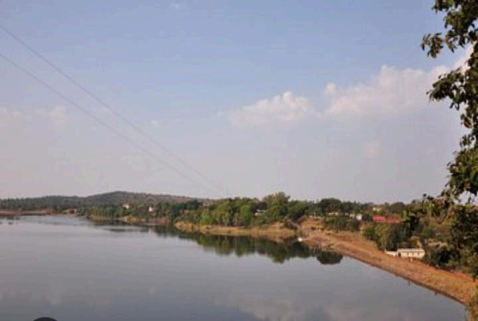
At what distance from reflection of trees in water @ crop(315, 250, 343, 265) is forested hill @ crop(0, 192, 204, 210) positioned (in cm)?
6010

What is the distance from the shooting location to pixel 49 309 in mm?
15812

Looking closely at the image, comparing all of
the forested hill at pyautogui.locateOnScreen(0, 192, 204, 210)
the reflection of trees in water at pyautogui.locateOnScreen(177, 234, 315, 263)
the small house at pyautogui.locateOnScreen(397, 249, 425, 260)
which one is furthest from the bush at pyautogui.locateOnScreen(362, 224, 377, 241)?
the forested hill at pyautogui.locateOnScreen(0, 192, 204, 210)

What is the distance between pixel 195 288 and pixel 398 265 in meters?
12.2

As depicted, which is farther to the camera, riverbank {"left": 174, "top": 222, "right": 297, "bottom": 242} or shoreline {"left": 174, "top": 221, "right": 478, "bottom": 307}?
riverbank {"left": 174, "top": 222, "right": 297, "bottom": 242}

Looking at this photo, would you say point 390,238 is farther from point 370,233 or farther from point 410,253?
point 370,233

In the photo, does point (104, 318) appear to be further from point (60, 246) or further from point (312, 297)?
point (60, 246)

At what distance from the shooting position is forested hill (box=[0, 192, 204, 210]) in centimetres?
10655

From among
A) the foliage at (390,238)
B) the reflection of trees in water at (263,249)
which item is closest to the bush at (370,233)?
the foliage at (390,238)

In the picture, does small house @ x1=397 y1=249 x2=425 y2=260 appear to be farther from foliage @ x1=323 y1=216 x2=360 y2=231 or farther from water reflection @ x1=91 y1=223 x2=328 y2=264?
foliage @ x1=323 y1=216 x2=360 y2=231

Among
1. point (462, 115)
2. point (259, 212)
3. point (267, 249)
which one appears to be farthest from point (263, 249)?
point (462, 115)

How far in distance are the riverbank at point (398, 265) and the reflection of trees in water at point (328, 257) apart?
0.84m

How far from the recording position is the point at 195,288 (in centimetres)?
2027

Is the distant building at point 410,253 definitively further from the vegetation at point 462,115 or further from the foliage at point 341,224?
the vegetation at point 462,115

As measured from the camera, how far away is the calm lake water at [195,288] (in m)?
16.2
